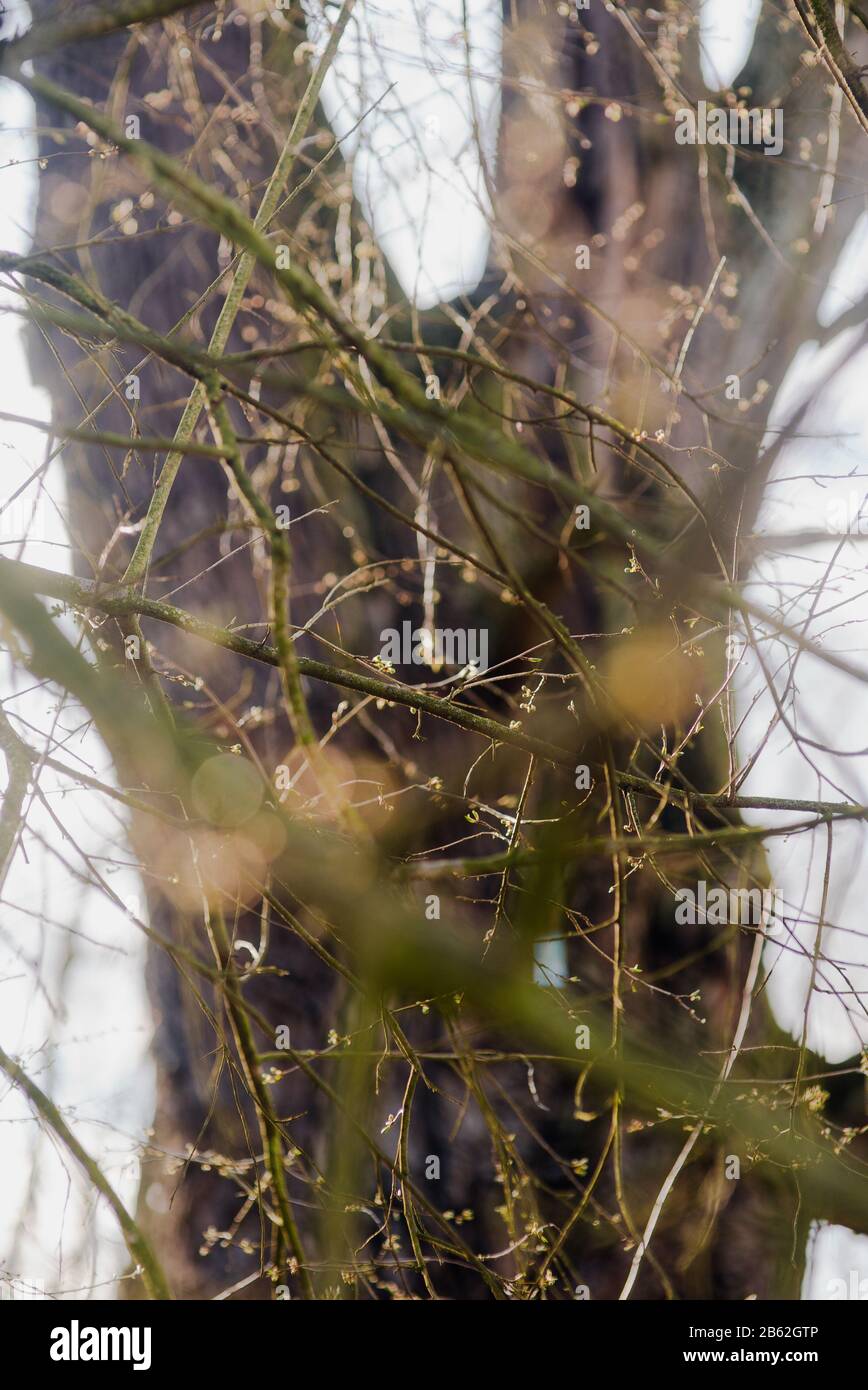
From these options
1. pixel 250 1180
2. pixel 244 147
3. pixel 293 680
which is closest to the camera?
pixel 293 680

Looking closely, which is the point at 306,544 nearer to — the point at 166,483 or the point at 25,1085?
the point at 166,483

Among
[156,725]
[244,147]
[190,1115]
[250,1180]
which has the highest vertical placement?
[244,147]

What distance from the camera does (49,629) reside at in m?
0.84

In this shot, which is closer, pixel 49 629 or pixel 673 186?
pixel 49 629

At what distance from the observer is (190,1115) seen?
2.39m

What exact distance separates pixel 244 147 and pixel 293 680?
1860 millimetres

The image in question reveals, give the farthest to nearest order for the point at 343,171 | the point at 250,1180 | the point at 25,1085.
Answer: the point at 250,1180 < the point at 343,171 < the point at 25,1085

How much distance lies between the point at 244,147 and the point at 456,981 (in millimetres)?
2135
